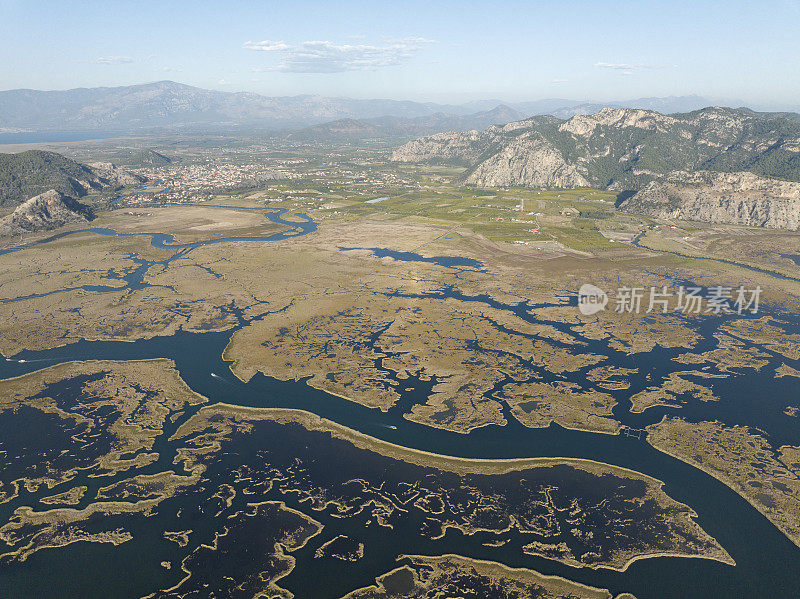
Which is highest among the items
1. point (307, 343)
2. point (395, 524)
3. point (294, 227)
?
point (294, 227)

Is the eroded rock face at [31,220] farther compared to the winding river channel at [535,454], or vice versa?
the eroded rock face at [31,220]

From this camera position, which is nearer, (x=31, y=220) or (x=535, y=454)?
(x=535, y=454)

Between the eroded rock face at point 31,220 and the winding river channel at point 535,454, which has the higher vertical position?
the eroded rock face at point 31,220

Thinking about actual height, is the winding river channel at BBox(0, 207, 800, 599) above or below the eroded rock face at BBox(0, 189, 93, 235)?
below

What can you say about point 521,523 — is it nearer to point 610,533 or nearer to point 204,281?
point 610,533

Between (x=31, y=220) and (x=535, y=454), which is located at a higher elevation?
(x=31, y=220)

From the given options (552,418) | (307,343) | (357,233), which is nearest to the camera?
(552,418)

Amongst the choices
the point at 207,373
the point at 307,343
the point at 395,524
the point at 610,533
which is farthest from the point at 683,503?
the point at 207,373

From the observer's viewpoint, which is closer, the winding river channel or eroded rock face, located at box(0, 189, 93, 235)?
the winding river channel
